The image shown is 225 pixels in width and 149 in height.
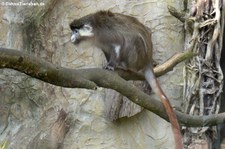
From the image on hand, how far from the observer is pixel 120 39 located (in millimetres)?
3145

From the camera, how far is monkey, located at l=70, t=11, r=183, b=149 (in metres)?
3.12

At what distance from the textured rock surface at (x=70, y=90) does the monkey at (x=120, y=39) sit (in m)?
1.00

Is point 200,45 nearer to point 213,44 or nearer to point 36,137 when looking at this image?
point 213,44

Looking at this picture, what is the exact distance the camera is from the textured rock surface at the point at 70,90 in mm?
4191

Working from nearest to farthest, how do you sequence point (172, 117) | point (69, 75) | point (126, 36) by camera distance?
point (69, 75), point (172, 117), point (126, 36)

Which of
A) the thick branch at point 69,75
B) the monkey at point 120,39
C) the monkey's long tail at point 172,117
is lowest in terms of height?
the monkey's long tail at point 172,117

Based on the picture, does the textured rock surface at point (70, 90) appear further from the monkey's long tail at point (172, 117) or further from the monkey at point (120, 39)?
the monkey's long tail at point (172, 117)

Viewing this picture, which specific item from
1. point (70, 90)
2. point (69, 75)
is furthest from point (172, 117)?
point (70, 90)

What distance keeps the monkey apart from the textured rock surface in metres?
1.00

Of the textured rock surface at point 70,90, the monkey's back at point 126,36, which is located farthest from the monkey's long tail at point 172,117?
the textured rock surface at point 70,90

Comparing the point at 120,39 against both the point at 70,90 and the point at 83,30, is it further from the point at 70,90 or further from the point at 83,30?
the point at 70,90

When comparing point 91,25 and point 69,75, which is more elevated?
point 91,25

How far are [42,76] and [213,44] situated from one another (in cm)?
217

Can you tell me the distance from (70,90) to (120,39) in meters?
1.20
